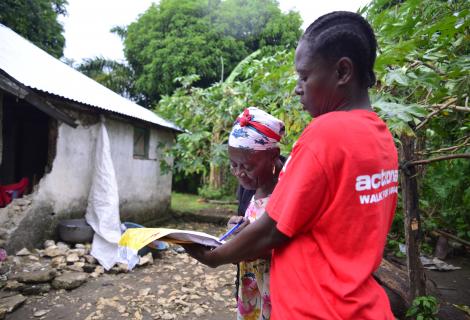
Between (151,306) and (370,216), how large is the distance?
12.8 feet

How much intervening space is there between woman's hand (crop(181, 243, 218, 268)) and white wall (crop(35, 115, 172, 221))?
533cm

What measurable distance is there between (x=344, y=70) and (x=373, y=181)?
330 millimetres

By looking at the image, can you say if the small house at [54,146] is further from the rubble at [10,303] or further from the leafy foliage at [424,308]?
the leafy foliage at [424,308]

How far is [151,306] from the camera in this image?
4180mm

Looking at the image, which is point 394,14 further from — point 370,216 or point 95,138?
point 95,138

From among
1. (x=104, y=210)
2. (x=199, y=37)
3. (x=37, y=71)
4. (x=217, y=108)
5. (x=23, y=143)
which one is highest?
(x=199, y=37)

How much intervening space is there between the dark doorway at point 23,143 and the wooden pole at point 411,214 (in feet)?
22.1

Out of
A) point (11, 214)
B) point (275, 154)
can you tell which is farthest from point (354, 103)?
point (11, 214)

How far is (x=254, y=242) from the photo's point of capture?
3.23 feet

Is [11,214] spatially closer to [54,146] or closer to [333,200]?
[54,146]

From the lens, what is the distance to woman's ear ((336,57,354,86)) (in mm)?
975

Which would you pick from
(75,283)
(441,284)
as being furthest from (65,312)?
(441,284)

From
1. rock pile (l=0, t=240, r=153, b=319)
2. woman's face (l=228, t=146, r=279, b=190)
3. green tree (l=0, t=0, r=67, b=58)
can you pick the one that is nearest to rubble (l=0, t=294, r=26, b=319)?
rock pile (l=0, t=240, r=153, b=319)

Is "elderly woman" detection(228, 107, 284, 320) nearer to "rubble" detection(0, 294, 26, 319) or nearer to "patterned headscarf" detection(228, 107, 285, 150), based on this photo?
"patterned headscarf" detection(228, 107, 285, 150)
